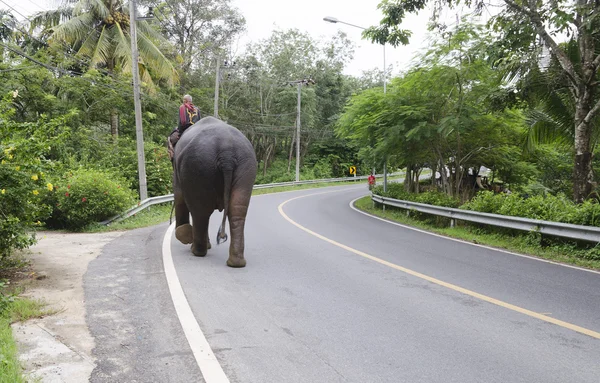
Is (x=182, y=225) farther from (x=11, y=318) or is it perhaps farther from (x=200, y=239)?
(x=11, y=318)

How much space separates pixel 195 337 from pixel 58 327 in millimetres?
1277

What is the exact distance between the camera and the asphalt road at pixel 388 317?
3.67m

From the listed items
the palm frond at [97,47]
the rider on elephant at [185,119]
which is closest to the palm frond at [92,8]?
the palm frond at [97,47]

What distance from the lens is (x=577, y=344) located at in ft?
13.8

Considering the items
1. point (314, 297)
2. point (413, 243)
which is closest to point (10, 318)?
point (314, 297)

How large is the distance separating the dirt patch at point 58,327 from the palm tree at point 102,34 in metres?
16.6

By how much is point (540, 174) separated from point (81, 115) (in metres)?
21.2

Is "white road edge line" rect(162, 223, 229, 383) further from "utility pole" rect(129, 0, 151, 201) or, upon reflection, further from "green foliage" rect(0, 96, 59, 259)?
"utility pole" rect(129, 0, 151, 201)

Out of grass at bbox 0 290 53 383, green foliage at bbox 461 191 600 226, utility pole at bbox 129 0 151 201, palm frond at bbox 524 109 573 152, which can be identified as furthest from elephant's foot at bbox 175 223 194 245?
palm frond at bbox 524 109 573 152

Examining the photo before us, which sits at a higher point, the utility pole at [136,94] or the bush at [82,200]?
the utility pole at [136,94]

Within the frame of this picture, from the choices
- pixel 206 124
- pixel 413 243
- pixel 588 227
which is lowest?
pixel 413 243

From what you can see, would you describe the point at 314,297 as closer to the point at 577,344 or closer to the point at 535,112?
the point at 577,344

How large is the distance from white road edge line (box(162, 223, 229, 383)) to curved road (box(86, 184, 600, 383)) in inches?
2.6

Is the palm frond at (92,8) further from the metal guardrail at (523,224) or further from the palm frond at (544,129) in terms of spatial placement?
the palm frond at (544,129)
